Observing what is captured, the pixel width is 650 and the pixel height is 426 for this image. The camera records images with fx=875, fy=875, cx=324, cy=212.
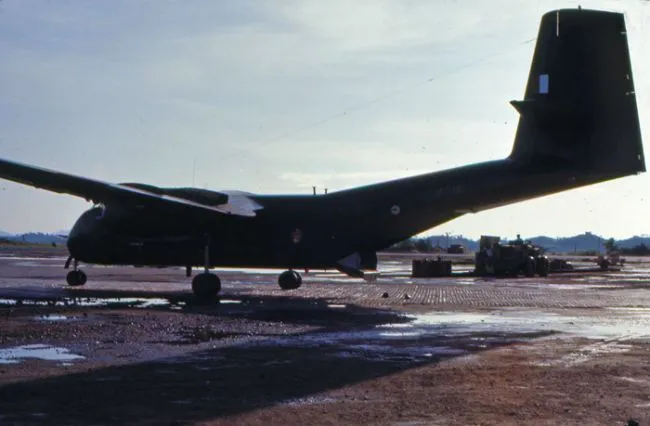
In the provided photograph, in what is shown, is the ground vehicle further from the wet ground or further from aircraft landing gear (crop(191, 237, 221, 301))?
aircraft landing gear (crop(191, 237, 221, 301))

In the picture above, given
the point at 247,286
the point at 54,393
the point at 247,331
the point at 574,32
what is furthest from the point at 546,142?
the point at 54,393

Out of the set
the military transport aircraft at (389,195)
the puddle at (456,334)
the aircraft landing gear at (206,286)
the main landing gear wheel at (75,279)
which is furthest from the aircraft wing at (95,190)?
the puddle at (456,334)

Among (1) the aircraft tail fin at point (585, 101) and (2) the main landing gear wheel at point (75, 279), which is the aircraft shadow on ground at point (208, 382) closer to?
(1) the aircraft tail fin at point (585, 101)

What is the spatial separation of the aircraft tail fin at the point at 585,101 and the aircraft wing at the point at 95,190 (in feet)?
34.9

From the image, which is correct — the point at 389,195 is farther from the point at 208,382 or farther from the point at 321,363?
the point at 208,382

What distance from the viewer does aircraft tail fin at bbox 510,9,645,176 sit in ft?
89.2

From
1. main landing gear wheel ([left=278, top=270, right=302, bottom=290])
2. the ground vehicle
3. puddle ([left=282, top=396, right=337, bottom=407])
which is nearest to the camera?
puddle ([left=282, top=396, right=337, bottom=407])

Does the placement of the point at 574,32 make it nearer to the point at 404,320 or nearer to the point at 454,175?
the point at 454,175

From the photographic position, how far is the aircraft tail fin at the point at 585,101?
2719 cm

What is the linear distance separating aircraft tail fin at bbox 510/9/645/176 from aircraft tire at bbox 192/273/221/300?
36.9 feet

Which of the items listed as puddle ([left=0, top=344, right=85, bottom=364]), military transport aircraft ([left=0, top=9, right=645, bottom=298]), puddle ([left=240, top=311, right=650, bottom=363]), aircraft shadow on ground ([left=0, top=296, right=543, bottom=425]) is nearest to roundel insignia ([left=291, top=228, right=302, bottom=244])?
military transport aircraft ([left=0, top=9, right=645, bottom=298])

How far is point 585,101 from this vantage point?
1083 inches

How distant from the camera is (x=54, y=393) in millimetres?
11414

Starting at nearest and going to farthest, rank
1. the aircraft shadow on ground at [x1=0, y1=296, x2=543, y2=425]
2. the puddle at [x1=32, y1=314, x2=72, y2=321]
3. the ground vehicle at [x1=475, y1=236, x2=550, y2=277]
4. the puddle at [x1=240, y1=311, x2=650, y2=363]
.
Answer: the aircraft shadow on ground at [x1=0, y1=296, x2=543, y2=425]
the puddle at [x1=240, y1=311, x2=650, y2=363]
the puddle at [x1=32, y1=314, x2=72, y2=321]
the ground vehicle at [x1=475, y1=236, x2=550, y2=277]
